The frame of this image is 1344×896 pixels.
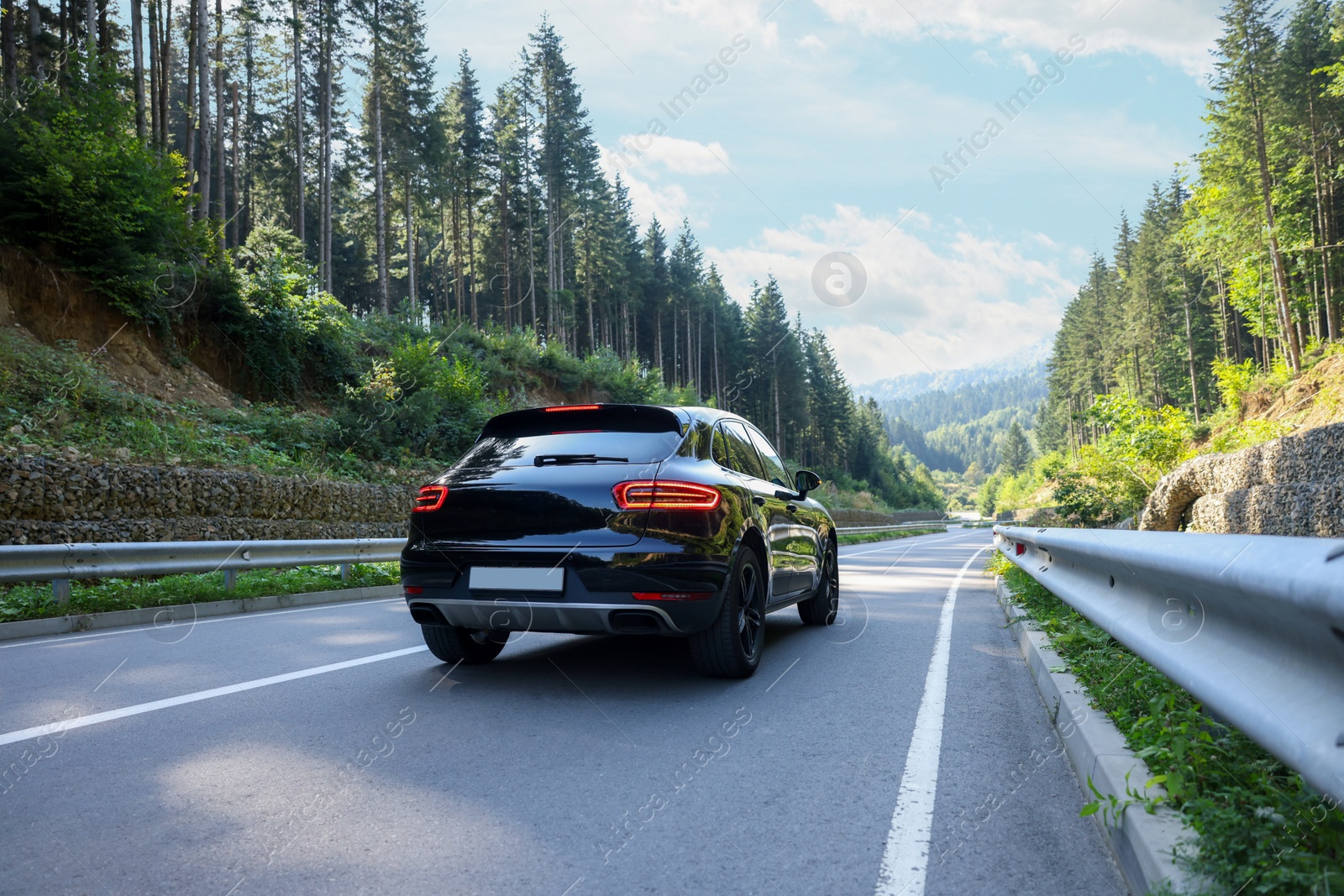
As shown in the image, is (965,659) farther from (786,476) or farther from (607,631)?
(607,631)

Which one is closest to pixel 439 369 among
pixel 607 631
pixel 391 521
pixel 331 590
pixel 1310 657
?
pixel 391 521

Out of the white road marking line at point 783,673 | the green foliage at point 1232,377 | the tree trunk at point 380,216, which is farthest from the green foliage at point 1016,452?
the white road marking line at point 783,673

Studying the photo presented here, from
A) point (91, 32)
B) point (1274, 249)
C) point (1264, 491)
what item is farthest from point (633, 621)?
point (1274, 249)

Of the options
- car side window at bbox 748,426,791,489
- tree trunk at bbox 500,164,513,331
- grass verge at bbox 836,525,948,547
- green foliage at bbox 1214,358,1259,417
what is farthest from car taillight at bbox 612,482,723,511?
tree trunk at bbox 500,164,513,331

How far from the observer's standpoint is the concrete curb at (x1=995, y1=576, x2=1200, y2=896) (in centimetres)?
240

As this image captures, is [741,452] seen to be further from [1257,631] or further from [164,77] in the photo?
[164,77]

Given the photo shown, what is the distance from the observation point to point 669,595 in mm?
4871

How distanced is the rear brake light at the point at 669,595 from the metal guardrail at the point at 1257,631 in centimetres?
217

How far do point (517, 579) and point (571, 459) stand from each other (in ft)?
2.58

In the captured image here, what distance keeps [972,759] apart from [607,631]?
203 centimetres

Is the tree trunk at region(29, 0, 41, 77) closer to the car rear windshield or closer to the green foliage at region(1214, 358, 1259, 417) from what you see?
the car rear windshield

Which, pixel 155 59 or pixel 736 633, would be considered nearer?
pixel 736 633

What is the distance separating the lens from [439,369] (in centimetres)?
2416

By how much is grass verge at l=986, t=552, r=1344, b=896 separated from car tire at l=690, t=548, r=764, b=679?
2.01 metres
